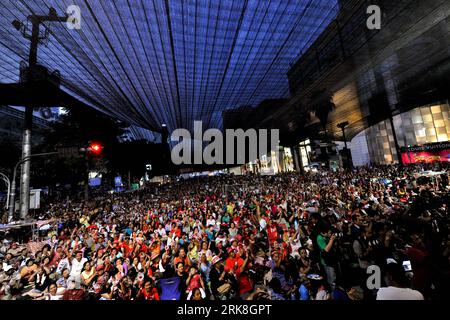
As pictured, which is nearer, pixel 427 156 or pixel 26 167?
pixel 26 167

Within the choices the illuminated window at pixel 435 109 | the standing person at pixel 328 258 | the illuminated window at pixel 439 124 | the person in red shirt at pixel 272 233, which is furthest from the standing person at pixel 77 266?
the illuminated window at pixel 435 109

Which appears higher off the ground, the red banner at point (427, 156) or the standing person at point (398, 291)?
the red banner at point (427, 156)

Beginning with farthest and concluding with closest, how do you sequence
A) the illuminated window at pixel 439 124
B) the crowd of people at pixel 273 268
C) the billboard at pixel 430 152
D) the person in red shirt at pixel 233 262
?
1. the illuminated window at pixel 439 124
2. the billboard at pixel 430 152
3. the person in red shirt at pixel 233 262
4. the crowd of people at pixel 273 268

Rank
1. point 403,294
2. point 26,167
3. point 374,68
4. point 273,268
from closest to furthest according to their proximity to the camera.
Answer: point 403,294, point 273,268, point 26,167, point 374,68

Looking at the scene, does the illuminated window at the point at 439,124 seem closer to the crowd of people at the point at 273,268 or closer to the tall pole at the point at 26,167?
the crowd of people at the point at 273,268

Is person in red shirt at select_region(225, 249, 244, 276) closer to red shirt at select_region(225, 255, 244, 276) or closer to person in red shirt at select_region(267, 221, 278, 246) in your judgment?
red shirt at select_region(225, 255, 244, 276)

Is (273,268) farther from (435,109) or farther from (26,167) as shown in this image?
(435,109)

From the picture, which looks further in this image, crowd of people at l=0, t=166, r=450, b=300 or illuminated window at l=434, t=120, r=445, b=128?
illuminated window at l=434, t=120, r=445, b=128

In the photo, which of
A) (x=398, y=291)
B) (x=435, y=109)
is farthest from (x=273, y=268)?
(x=435, y=109)

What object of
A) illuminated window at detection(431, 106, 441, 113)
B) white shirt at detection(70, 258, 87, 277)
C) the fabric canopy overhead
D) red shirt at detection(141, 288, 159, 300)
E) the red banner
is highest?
illuminated window at detection(431, 106, 441, 113)

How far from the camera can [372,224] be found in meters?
6.02

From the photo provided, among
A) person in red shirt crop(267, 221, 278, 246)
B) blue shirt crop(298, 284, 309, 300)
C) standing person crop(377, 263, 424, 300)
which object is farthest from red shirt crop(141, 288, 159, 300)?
standing person crop(377, 263, 424, 300)

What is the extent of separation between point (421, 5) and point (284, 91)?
10043mm

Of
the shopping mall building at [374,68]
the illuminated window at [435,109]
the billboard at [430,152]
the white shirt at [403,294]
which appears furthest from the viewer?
the illuminated window at [435,109]
